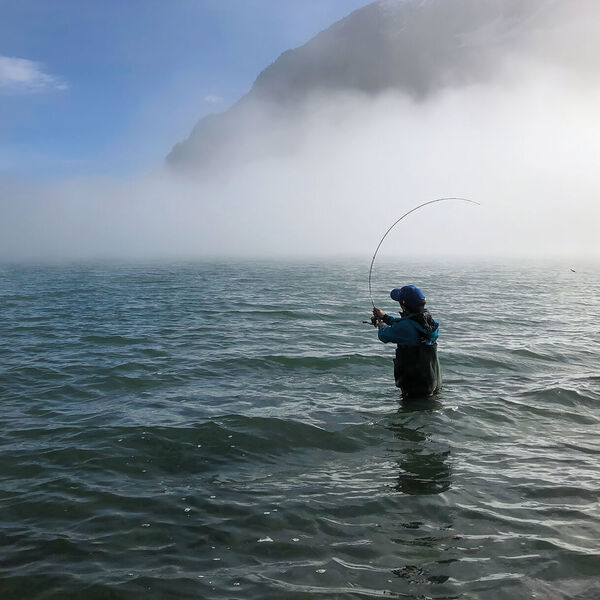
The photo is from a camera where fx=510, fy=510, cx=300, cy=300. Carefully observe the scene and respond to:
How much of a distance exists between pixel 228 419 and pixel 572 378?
28.6 feet

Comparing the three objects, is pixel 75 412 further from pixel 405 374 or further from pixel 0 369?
pixel 405 374

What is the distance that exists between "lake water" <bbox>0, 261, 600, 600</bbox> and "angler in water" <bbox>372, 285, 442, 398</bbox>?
0.59 m

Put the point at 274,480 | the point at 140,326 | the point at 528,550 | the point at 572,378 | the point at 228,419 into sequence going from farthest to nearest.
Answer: the point at 140,326
the point at 572,378
the point at 228,419
the point at 274,480
the point at 528,550

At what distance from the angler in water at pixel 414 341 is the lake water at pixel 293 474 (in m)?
0.59

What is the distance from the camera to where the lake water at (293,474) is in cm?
512

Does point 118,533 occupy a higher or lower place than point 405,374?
lower

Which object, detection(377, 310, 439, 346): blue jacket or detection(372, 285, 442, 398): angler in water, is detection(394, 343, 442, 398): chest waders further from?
detection(377, 310, 439, 346): blue jacket

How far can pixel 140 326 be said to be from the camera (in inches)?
826

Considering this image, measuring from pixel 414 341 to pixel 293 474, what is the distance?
3536mm

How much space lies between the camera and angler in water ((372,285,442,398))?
377 inches

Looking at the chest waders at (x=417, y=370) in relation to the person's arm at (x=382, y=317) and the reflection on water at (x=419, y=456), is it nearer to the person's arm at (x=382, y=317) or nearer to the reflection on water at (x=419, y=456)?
the reflection on water at (x=419, y=456)

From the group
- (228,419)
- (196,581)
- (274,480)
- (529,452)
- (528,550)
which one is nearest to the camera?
(196,581)

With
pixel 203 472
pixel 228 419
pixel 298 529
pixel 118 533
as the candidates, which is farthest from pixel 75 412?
pixel 298 529

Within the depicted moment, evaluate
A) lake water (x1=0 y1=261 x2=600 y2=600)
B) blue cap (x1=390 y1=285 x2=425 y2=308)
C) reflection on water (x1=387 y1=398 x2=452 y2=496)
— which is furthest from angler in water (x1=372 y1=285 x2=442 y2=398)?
lake water (x1=0 y1=261 x2=600 y2=600)
